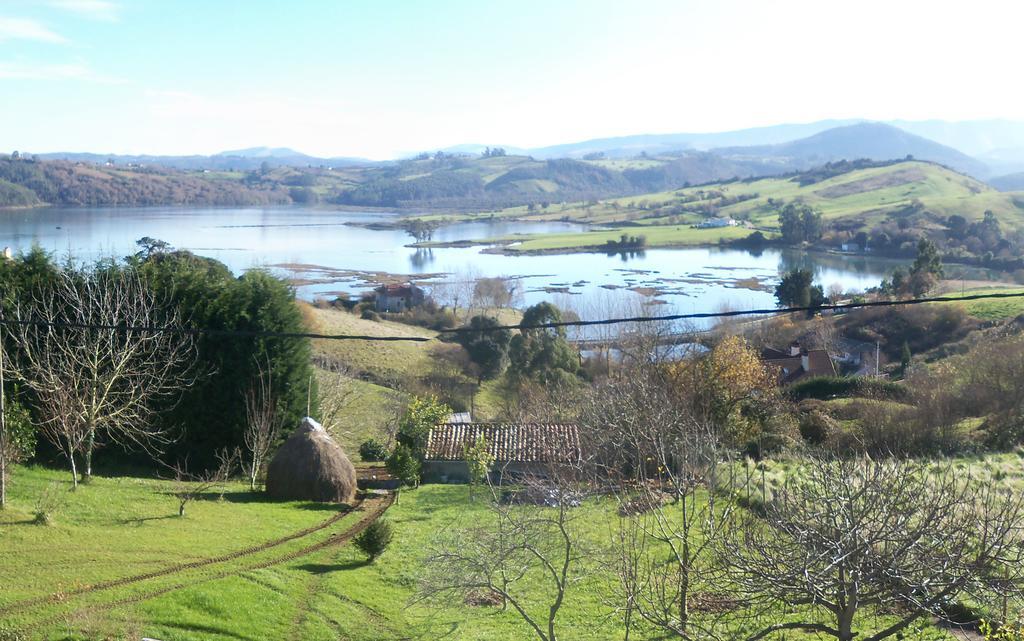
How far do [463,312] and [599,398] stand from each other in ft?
136

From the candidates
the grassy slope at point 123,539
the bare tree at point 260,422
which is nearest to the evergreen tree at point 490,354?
the bare tree at point 260,422

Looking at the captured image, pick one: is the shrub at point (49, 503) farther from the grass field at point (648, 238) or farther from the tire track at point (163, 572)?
the grass field at point (648, 238)

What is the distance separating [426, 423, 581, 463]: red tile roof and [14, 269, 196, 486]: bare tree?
7816 millimetres

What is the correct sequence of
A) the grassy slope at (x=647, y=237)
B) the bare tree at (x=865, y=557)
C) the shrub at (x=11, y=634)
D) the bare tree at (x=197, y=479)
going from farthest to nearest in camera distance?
the grassy slope at (x=647, y=237) → the bare tree at (x=197, y=479) → the shrub at (x=11, y=634) → the bare tree at (x=865, y=557)

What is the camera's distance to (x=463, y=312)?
6656 centimetres

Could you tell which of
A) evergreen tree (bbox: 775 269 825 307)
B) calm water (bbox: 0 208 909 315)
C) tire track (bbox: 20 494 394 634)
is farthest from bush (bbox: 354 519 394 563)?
calm water (bbox: 0 208 909 315)

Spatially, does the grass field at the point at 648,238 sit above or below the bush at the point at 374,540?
above

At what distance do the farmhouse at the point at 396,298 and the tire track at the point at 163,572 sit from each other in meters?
47.9

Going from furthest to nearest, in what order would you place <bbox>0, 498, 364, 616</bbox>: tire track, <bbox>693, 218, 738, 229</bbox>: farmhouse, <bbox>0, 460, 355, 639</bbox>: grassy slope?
1. <bbox>693, 218, 738, 229</bbox>: farmhouse
2. <bbox>0, 460, 355, 639</bbox>: grassy slope
3. <bbox>0, 498, 364, 616</bbox>: tire track

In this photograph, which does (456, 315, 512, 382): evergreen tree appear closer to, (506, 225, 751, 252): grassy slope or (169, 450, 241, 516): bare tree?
(169, 450, 241, 516): bare tree

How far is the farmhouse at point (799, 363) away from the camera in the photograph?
143ft

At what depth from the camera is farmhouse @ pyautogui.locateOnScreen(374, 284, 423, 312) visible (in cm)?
6594

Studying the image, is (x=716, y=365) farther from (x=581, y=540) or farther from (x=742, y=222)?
(x=742, y=222)

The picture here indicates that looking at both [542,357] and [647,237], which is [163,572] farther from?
[647,237]
